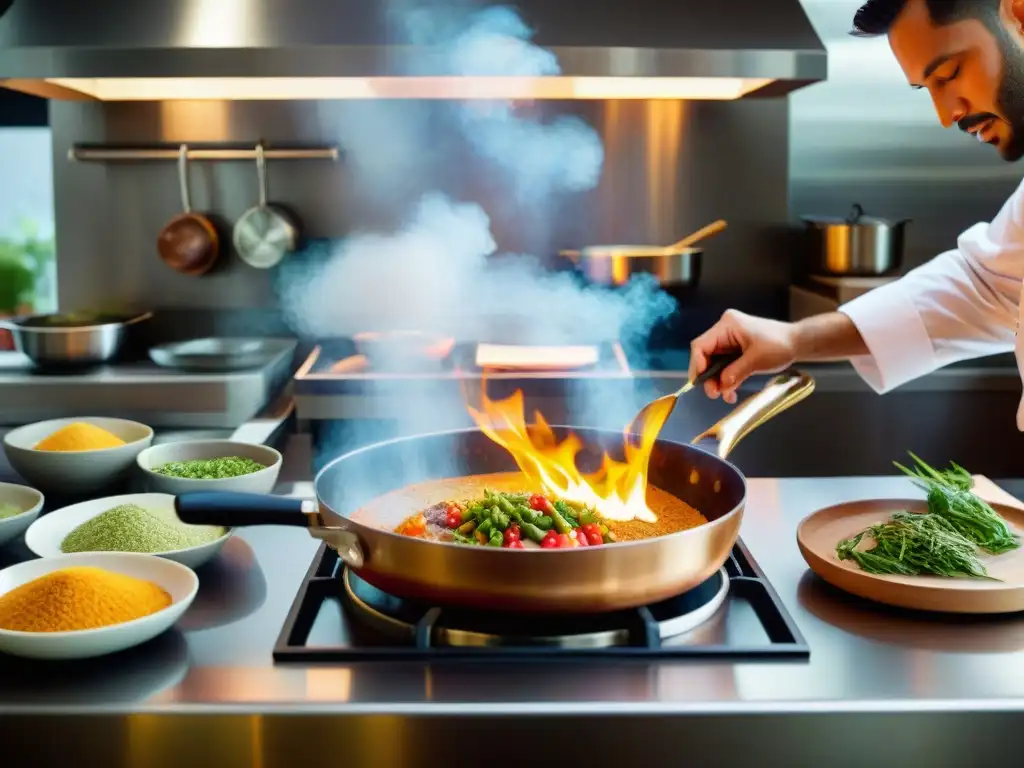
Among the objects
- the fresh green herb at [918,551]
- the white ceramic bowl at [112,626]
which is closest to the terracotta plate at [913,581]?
the fresh green herb at [918,551]

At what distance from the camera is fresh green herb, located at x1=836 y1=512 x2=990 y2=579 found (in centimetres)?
118

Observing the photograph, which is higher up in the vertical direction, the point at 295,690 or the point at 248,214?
the point at 248,214

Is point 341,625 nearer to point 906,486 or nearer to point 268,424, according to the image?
point 906,486

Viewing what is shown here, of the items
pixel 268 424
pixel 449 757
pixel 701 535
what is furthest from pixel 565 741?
pixel 268 424

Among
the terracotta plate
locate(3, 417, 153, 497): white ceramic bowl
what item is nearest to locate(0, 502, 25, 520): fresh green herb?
locate(3, 417, 153, 497): white ceramic bowl

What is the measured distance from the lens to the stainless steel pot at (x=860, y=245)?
305 centimetres

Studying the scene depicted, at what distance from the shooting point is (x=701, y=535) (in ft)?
3.51

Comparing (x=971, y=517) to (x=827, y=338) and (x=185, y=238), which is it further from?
(x=185, y=238)

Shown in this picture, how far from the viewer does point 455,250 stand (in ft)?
10.9

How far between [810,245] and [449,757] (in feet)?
8.64

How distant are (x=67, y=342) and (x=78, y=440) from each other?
1.28 m

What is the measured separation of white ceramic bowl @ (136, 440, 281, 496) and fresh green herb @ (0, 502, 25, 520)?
0.59 ft

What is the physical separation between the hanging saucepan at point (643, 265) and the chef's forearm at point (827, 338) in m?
1.11

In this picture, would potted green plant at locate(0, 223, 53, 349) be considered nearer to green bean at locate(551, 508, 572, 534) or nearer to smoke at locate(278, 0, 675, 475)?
smoke at locate(278, 0, 675, 475)
